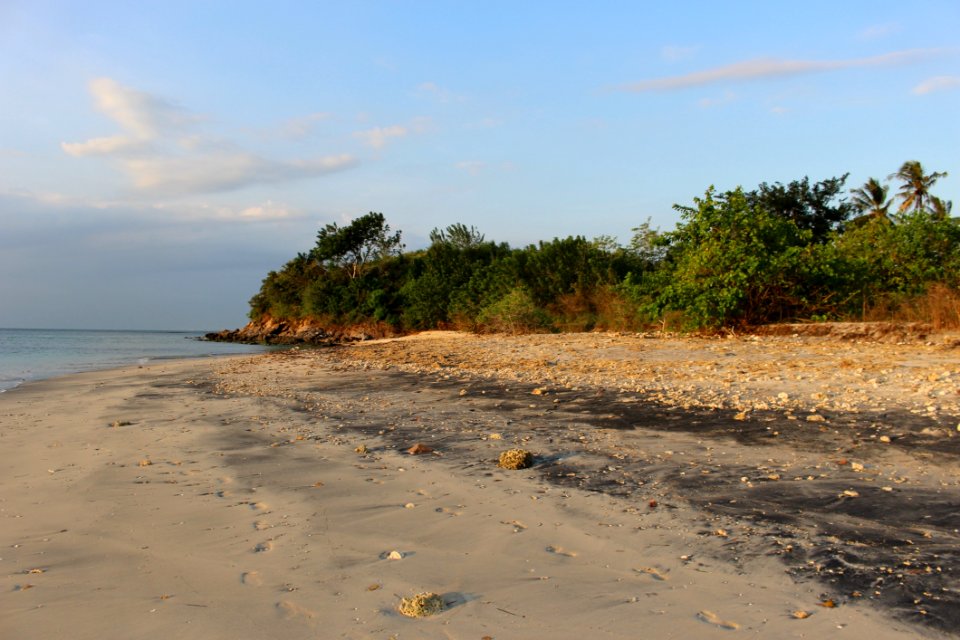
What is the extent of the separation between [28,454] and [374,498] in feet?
15.4

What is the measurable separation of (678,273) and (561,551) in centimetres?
1451

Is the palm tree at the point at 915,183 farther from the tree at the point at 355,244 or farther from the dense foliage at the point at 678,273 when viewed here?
the tree at the point at 355,244

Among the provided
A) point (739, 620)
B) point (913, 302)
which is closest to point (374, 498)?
point (739, 620)

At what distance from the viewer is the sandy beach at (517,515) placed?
3062 millimetres

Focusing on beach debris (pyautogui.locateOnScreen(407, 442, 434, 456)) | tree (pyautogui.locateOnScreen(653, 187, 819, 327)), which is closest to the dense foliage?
tree (pyautogui.locateOnScreen(653, 187, 819, 327))

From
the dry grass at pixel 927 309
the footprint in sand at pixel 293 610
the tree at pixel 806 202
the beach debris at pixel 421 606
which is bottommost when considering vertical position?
the footprint in sand at pixel 293 610

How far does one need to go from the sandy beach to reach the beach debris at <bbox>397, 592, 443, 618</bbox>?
0.19ft

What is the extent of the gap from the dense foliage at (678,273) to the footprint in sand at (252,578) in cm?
1424

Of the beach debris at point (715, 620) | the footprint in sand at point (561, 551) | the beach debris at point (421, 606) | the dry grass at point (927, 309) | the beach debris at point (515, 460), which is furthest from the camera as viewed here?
the dry grass at point (927, 309)

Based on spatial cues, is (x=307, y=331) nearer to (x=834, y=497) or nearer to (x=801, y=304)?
(x=801, y=304)

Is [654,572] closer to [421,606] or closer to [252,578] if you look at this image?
[421,606]

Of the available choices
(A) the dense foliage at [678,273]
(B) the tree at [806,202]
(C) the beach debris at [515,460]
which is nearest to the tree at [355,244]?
(A) the dense foliage at [678,273]

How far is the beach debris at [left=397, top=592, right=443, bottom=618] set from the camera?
3.03 metres

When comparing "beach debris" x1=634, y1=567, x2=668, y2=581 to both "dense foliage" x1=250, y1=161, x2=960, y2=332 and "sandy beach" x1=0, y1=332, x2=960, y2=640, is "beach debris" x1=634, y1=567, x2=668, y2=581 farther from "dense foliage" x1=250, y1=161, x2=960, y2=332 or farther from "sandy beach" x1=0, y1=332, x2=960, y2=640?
"dense foliage" x1=250, y1=161, x2=960, y2=332
